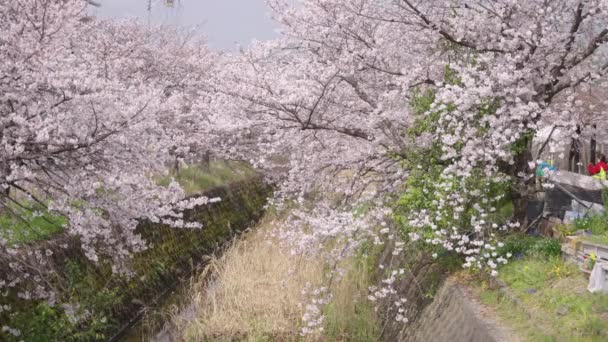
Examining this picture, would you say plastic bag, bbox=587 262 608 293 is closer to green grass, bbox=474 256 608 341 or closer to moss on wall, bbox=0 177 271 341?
green grass, bbox=474 256 608 341

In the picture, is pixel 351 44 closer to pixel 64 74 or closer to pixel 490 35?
pixel 490 35

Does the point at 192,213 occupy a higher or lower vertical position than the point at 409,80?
lower

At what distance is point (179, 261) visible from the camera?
1638 centimetres

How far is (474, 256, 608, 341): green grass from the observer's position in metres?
6.03

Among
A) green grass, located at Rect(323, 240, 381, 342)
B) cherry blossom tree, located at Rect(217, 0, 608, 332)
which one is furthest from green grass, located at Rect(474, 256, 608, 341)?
green grass, located at Rect(323, 240, 381, 342)

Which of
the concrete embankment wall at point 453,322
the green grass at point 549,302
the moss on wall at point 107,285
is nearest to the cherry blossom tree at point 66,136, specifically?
the moss on wall at point 107,285

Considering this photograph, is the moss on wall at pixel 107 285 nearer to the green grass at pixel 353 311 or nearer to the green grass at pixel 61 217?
the green grass at pixel 61 217

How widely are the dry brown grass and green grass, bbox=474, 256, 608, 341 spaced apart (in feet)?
11.8

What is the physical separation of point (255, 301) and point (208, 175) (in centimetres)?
1126

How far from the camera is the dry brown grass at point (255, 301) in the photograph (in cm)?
1041

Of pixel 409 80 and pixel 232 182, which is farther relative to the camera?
pixel 232 182

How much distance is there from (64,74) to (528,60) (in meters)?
6.46

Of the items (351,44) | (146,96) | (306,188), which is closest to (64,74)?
(146,96)

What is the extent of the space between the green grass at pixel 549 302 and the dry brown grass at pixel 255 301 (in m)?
3.58
